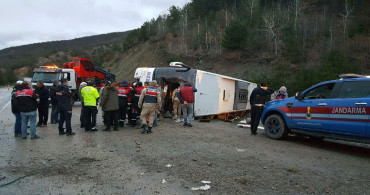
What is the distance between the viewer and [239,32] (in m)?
28.1

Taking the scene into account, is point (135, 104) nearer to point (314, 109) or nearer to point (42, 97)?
point (42, 97)

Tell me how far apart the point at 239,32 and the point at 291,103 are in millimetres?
20753

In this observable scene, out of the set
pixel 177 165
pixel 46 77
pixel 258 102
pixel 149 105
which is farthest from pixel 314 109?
pixel 46 77

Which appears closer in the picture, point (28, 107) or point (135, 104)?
point (28, 107)

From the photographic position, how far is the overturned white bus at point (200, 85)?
12641 mm

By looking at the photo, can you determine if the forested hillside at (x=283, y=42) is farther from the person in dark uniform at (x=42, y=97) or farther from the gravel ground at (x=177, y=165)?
the person in dark uniform at (x=42, y=97)

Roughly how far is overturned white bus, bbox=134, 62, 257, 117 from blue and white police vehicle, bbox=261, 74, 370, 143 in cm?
417

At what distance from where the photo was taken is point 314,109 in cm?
778

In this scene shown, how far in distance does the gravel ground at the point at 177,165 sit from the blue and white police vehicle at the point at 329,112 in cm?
49

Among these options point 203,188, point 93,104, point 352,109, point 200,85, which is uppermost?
point 200,85

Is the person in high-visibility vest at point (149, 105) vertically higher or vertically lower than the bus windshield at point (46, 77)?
lower

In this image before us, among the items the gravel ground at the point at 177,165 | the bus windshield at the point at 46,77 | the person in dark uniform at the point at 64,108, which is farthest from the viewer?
the bus windshield at the point at 46,77

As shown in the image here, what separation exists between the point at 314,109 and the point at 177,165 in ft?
13.7

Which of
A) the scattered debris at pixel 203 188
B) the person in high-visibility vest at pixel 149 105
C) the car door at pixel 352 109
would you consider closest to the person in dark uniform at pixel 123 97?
the person in high-visibility vest at pixel 149 105
